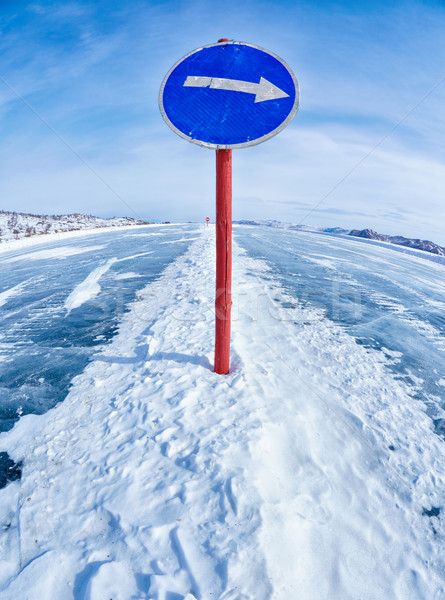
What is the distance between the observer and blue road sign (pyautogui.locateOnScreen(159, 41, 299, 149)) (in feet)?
6.22

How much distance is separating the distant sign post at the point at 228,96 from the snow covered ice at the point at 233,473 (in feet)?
7.11

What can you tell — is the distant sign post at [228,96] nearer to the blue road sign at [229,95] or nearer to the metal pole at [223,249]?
the blue road sign at [229,95]

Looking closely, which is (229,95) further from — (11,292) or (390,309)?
(11,292)

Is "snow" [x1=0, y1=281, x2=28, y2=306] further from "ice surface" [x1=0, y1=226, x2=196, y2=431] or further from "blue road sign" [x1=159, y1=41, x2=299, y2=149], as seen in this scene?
"blue road sign" [x1=159, y1=41, x2=299, y2=149]

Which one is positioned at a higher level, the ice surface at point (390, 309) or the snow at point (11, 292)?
the ice surface at point (390, 309)

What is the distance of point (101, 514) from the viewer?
158 centimetres

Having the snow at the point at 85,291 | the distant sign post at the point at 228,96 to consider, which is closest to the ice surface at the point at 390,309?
the distant sign post at the point at 228,96

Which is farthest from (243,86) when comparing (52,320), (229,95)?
(52,320)

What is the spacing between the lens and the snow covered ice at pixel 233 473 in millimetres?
1344

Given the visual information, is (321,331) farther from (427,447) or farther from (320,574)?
(320,574)

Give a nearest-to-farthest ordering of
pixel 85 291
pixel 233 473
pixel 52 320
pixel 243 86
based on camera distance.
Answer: pixel 233 473, pixel 243 86, pixel 52 320, pixel 85 291

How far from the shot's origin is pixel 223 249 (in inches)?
93.7

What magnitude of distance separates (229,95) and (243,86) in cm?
12

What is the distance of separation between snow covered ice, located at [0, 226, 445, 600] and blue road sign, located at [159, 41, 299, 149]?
217cm
